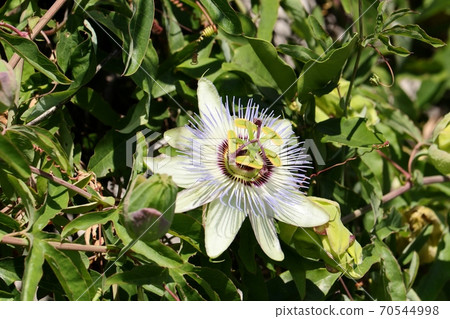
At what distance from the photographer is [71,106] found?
169cm

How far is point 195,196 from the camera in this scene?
1274mm

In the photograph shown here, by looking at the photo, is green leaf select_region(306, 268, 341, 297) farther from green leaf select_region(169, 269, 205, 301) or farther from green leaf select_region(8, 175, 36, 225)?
green leaf select_region(8, 175, 36, 225)

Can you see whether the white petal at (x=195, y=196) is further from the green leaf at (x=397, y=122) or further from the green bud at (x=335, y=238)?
the green leaf at (x=397, y=122)

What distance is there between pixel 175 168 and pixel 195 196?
68 millimetres

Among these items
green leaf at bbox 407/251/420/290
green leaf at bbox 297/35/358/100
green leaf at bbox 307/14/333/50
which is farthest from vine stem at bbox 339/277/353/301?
green leaf at bbox 307/14/333/50

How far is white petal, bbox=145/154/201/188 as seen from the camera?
4.18 feet

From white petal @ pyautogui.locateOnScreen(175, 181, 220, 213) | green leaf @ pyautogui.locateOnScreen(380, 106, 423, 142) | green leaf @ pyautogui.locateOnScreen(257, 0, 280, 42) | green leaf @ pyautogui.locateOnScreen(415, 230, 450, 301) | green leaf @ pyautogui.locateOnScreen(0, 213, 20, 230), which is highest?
green leaf @ pyautogui.locateOnScreen(257, 0, 280, 42)

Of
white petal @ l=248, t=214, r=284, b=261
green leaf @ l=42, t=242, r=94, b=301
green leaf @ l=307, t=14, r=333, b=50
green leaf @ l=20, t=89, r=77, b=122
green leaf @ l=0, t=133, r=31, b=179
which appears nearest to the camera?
green leaf @ l=0, t=133, r=31, b=179

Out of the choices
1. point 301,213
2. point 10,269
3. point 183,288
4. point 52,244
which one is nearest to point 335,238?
point 301,213

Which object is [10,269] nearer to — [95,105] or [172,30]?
[95,105]

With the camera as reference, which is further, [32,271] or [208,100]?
[208,100]

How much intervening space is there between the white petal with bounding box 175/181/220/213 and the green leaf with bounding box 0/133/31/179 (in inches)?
12.2

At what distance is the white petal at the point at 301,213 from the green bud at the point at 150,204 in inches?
10.8

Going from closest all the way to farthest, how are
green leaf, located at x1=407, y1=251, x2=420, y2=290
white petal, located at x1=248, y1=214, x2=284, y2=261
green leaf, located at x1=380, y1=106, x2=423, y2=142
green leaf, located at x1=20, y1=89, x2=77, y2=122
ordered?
white petal, located at x1=248, y1=214, x2=284, y2=261, green leaf, located at x1=20, y1=89, x2=77, y2=122, green leaf, located at x1=407, y1=251, x2=420, y2=290, green leaf, located at x1=380, y1=106, x2=423, y2=142
